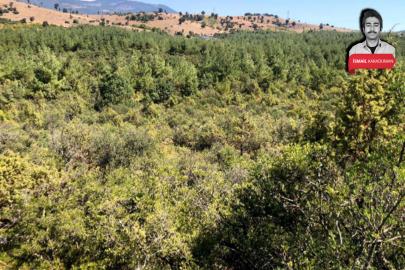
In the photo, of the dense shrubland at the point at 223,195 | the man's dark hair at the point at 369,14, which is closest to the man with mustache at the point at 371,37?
the man's dark hair at the point at 369,14

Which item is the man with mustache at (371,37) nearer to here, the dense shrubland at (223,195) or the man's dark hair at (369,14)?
the man's dark hair at (369,14)

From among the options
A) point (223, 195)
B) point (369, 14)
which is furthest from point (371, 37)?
point (223, 195)

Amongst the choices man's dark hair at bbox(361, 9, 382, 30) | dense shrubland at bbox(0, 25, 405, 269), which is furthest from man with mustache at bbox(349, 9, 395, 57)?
dense shrubland at bbox(0, 25, 405, 269)

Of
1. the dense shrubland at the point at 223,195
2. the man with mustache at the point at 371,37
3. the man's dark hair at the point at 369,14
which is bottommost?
the dense shrubland at the point at 223,195

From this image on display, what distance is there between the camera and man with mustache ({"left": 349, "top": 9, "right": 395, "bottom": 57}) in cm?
798

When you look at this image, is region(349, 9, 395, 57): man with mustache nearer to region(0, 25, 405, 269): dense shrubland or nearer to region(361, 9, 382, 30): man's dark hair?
region(361, 9, 382, 30): man's dark hair

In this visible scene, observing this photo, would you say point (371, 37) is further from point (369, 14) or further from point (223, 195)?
point (223, 195)

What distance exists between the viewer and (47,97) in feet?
161

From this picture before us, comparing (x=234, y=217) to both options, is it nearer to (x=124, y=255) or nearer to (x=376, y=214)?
(x=124, y=255)

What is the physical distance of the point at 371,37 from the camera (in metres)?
8.54

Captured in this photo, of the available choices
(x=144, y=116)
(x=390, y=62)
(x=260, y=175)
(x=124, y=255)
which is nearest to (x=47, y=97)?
(x=144, y=116)

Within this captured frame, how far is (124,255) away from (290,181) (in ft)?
26.8

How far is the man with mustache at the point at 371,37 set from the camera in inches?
314

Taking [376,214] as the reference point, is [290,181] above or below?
below
